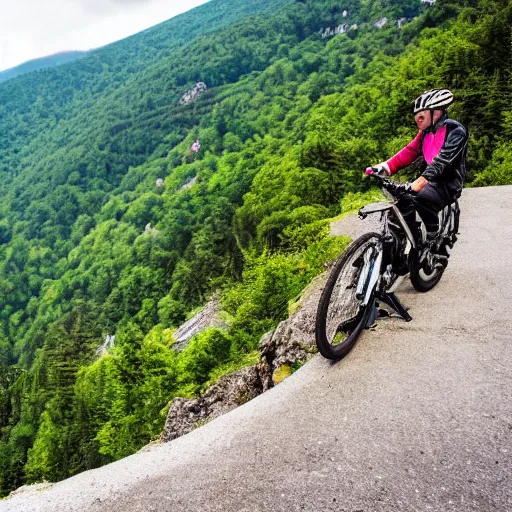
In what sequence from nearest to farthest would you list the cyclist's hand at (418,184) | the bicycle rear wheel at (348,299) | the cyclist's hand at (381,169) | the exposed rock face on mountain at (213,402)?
the bicycle rear wheel at (348,299), the cyclist's hand at (418,184), the cyclist's hand at (381,169), the exposed rock face on mountain at (213,402)

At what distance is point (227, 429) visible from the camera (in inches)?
150

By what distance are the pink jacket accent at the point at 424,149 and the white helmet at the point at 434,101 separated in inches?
9.0

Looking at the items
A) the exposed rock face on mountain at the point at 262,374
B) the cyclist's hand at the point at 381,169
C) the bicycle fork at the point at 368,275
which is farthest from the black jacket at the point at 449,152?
the exposed rock face on mountain at the point at 262,374

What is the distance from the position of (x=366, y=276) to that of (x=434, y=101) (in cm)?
186

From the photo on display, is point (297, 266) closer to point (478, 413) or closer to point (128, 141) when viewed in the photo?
point (478, 413)

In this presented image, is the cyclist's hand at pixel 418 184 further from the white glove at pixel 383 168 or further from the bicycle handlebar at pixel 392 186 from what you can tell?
the white glove at pixel 383 168

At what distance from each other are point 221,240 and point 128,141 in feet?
425

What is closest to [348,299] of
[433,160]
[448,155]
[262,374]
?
[433,160]

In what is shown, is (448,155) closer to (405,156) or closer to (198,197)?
(405,156)

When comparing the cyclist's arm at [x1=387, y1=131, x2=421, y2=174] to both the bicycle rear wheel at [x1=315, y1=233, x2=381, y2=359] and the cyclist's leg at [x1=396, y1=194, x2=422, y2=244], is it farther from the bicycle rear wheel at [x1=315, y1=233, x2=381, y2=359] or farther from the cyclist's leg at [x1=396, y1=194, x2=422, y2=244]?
the bicycle rear wheel at [x1=315, y1=233, x2=381, y2=359]

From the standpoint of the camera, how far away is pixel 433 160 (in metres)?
4.32

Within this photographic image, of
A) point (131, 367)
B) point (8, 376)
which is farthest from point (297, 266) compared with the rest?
point (8, 376)

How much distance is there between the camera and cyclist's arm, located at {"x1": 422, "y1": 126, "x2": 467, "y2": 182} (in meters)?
4.27

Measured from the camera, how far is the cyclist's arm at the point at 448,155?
4273 mm
